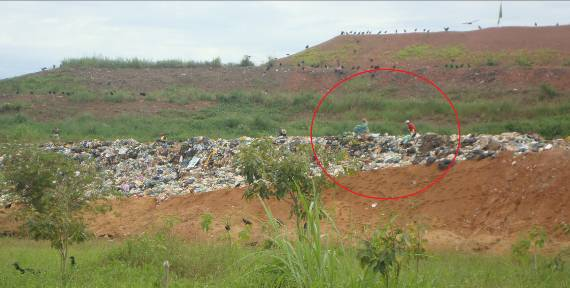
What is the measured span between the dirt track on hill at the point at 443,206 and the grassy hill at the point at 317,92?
6723 millimetres

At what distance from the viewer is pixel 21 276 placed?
701 centimetres

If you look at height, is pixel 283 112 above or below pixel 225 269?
below

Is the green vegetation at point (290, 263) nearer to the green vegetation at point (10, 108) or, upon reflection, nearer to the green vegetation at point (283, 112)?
the green vegetation at point (283, 112)

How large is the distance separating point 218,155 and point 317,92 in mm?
15666

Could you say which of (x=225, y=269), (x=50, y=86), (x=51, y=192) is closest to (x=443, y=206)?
(x=225, y=269)

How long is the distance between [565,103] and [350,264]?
1882 centimetres

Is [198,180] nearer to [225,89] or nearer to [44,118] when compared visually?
[44,118]

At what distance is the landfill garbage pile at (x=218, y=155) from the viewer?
13.2 metres

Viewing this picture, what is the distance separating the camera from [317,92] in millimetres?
30703

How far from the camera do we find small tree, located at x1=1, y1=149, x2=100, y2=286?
6.64 meters

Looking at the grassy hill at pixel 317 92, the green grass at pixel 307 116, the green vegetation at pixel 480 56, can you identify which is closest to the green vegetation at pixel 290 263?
the green grass at pixel 307 116

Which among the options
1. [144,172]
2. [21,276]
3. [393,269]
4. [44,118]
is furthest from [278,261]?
[44,118]

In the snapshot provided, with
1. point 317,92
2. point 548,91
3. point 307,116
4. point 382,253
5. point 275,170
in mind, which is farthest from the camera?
point 317,92

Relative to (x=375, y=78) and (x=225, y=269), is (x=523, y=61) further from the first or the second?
(x=225, y=269)
